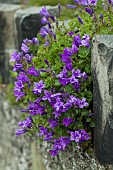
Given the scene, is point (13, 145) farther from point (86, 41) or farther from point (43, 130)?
point (86, 41)

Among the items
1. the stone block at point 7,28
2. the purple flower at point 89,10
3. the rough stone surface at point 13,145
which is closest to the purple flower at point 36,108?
the purple flower at point 89,10

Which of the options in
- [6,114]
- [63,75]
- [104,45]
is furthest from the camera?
[6,114]

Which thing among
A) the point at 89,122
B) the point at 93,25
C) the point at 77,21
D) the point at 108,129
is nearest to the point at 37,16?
the point at 77,21

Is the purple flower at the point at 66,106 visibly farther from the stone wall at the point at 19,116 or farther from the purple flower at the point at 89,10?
the purple flower at the point at 89,10

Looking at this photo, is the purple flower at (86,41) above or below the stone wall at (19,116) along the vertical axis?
above

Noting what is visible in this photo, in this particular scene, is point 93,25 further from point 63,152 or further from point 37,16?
point 37,16

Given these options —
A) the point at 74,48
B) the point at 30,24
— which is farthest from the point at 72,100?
the point at 30,24
